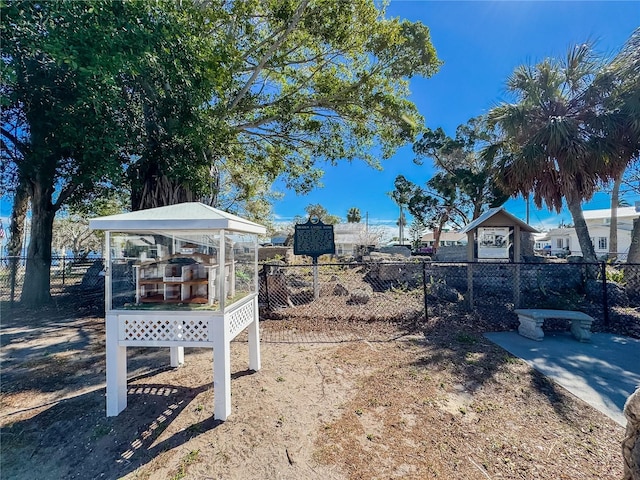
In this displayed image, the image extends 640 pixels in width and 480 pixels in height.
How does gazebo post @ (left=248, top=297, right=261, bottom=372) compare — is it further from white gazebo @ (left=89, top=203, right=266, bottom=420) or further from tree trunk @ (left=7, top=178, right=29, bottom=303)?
tree trunk @ (left=7, top=178, right=29, bottom=303)

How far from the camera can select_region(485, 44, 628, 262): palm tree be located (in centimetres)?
716

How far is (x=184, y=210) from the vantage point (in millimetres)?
2867

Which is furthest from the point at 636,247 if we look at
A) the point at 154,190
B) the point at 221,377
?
the point at 154,190

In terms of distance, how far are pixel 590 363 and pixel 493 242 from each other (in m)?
3.36

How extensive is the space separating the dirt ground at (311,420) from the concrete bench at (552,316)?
91 cm

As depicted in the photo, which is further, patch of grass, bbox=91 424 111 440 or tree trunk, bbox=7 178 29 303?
tree trunk, bbox=7 178 29 303

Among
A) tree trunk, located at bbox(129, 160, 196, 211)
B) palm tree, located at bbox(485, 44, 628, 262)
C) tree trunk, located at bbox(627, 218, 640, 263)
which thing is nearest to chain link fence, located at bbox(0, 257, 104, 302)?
tree trunk, located at bbox(129, 160, 196, 211)

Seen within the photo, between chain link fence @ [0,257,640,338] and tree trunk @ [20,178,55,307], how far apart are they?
32cm

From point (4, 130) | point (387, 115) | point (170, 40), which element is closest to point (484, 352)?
point (387, 115)

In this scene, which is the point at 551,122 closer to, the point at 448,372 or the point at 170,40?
the point at 448,372

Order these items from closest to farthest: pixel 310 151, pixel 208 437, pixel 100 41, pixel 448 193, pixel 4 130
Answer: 1. pixel 208 437
2. pixel 100 41
3. pixel 4 130
4. pixel 310 151
5. pixel 448 193

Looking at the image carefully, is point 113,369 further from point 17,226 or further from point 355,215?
point 355,215

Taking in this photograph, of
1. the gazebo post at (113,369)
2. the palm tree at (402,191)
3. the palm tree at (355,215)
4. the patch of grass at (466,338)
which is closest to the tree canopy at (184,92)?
the gazebo post at (113,369)

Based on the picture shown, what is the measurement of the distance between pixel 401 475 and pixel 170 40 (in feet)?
20.4
